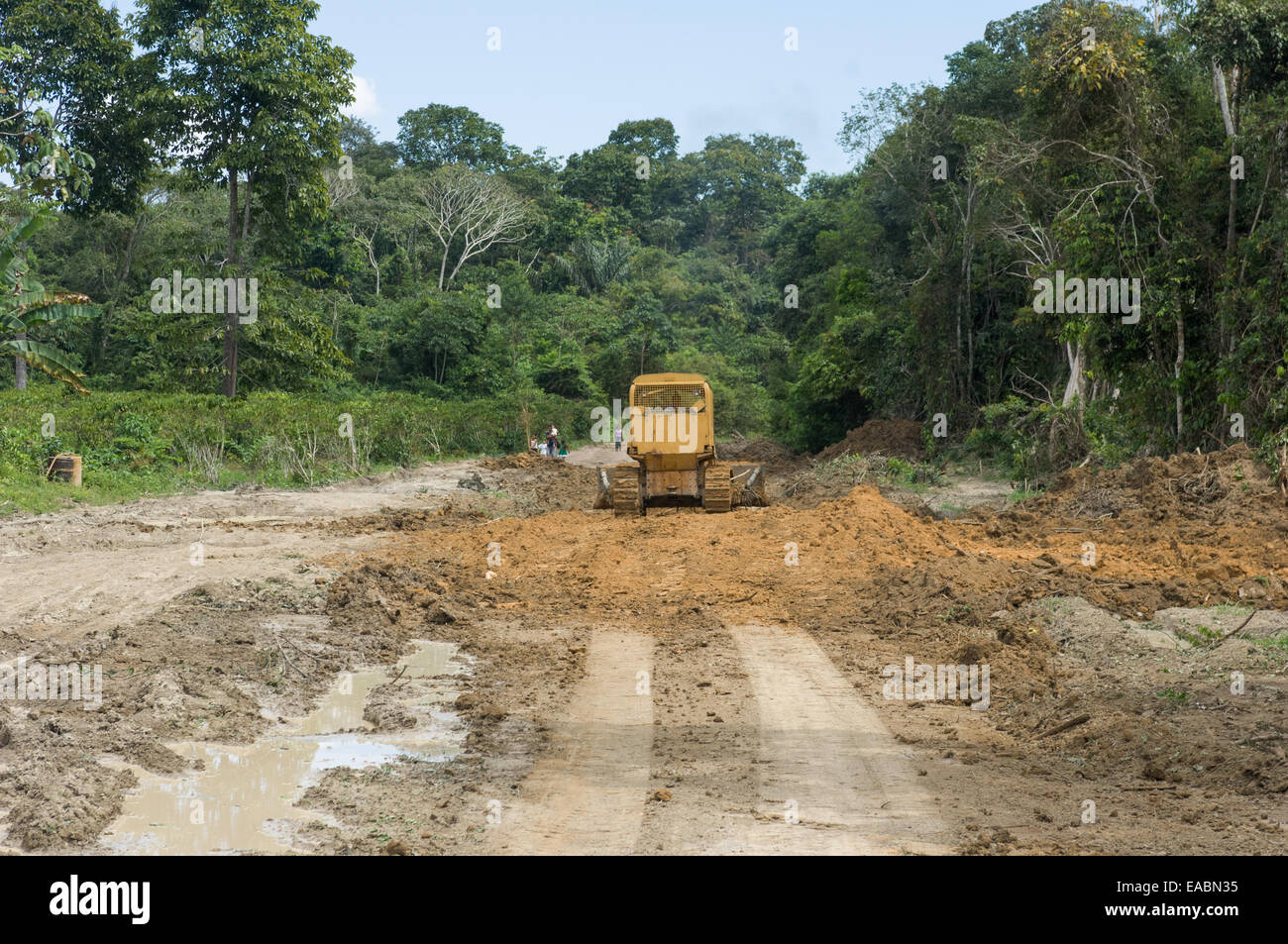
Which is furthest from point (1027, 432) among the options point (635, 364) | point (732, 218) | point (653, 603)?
point (732, 218)

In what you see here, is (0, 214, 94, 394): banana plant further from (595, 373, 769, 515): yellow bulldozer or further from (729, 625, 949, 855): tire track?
(729, 625, 949, 855): tire track

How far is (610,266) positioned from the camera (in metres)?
66.4

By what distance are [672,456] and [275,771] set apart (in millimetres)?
14752

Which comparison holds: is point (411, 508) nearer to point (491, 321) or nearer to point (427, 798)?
point (427, 798)

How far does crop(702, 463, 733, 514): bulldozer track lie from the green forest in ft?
24.0

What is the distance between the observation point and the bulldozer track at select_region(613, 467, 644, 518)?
21.8 metres

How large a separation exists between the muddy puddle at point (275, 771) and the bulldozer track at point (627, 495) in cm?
1162

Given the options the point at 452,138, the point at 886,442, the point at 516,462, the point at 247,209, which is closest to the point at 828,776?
the point at 516,462

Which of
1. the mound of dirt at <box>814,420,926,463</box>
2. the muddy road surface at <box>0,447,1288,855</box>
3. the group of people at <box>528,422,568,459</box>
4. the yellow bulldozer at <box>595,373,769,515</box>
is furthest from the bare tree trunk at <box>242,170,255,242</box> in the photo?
the mound of dirt at <box>814,420,926,463</box>

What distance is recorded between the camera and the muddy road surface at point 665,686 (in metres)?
6.13

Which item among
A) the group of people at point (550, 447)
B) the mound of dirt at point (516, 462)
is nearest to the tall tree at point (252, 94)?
the mound of dirt at point (516, 462)

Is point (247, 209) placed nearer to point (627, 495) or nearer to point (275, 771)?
point (627, 495)

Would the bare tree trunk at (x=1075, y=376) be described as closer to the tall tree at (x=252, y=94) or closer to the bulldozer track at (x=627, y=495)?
the bulldozer track at (x=627, y=495)

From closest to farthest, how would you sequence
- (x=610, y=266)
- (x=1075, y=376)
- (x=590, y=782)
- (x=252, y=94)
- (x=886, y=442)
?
(x=590, y=782) < (x=1075, y=376) < (x=252, y=94) < (x=886, y=442) < (x=610, y=266)
